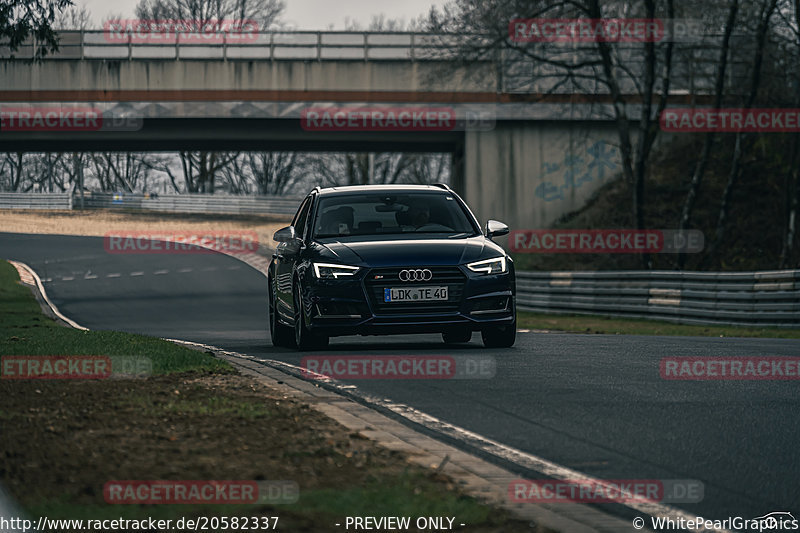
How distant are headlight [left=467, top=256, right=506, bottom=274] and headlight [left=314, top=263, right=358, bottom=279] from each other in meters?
1.19

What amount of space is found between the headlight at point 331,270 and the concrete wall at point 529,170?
30299 millimetres

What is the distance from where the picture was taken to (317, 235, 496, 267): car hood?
40.1ft

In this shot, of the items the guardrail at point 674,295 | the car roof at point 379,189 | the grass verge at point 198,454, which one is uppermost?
the car roof at point 379,189

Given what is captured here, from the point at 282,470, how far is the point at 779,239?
33.3 meters

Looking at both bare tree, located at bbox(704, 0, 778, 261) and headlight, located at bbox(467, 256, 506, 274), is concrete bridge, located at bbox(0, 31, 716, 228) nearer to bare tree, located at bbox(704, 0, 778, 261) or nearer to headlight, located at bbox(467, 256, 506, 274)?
bare tree, located at bbox(704, 0, 778, 261)

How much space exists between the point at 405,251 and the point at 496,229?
4.44 ft

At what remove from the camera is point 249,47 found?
42312mm

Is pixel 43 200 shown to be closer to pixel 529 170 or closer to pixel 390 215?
pixel 529 170

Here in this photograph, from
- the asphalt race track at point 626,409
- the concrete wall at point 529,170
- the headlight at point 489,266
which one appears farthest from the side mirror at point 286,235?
the concrete wall at point 529,170

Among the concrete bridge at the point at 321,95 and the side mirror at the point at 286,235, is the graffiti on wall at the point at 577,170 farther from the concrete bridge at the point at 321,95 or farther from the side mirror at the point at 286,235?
the side mirror at the point at 286,235

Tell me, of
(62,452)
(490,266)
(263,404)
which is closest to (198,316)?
(490,266)

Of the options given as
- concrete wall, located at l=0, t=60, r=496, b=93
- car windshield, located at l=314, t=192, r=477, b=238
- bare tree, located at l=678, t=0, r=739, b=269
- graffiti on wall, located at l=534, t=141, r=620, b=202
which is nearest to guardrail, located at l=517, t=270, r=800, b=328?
bare tree, located at l=678, t=0, r=739, b=269

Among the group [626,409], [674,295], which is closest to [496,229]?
[626,409]

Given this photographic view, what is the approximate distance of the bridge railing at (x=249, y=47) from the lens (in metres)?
42.1
